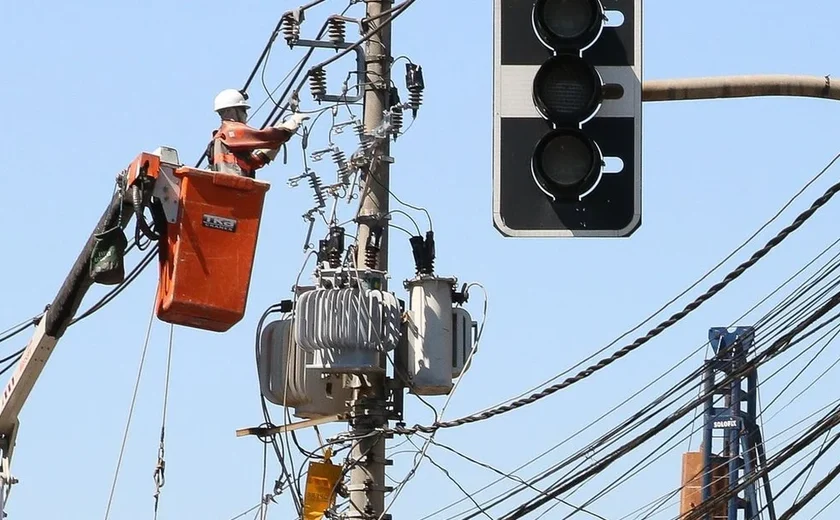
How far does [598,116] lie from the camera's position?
22.8ft

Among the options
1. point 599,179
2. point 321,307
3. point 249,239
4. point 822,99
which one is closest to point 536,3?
point 599,179

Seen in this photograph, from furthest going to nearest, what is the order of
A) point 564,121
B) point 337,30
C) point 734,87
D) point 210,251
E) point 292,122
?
point 337,30, point 292,122, point 210,251, point 734,87, point 564,121

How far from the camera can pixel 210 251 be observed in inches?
410

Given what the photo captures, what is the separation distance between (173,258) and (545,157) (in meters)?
4.01

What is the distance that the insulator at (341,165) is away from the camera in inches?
604

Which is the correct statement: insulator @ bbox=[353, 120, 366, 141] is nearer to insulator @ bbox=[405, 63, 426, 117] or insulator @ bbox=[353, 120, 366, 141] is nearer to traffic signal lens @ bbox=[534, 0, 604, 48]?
insulator @ bbox=[405, 63, 426, 117]

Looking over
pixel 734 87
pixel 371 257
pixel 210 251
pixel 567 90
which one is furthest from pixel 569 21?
pixel 371 257

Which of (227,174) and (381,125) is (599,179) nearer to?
(227,174)

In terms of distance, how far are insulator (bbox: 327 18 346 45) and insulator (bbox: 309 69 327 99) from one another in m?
0.28

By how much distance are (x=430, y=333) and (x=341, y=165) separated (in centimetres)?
158

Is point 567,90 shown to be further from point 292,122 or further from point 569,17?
point 292,122

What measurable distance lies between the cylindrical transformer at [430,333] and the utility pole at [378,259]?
0.32m

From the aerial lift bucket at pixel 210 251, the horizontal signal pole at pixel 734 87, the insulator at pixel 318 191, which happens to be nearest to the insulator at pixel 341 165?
the insulator at pixel 318 191

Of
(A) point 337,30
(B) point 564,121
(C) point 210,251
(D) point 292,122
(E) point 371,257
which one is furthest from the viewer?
(A) point 337,30
